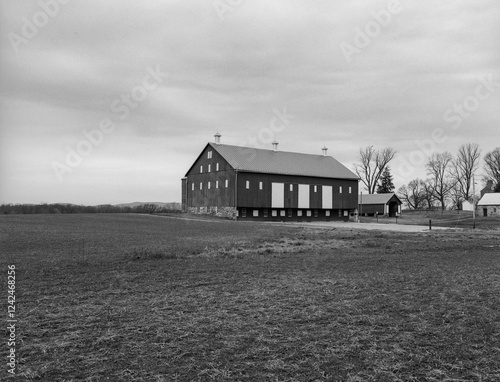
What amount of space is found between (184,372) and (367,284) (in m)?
6.79

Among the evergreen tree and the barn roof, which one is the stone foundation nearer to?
the barn roof

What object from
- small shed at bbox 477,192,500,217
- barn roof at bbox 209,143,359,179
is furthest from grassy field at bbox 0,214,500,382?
small shed at bbox 477,192,500,217

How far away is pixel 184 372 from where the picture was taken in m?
4.89

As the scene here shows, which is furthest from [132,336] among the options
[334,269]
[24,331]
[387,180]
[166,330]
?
[387,180]

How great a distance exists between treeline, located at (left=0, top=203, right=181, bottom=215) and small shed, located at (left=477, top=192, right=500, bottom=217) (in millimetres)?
59891

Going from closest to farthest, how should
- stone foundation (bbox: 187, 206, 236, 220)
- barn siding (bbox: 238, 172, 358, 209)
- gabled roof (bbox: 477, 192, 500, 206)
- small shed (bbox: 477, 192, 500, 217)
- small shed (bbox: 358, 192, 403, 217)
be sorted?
1. stone foundation (bbox: 187, 206, 236, 220)
2. barn siding (bbox: 238, 172, 358, 209)
3. small shed (bbox: 477, 192, 500, 217)
4. gabled roof (bbox: 477, 192, 500, 206)
5. small shed (bbox: 358, 192, 403, 217)

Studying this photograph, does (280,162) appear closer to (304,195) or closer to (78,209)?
(304,195)

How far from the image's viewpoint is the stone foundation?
55.6 metres

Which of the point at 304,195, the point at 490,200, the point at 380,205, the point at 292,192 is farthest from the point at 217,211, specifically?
the point at 490,200

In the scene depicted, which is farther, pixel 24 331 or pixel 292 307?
pixel 292 307

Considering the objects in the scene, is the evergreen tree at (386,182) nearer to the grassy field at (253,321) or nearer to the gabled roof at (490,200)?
the gabled roof at (490,200)

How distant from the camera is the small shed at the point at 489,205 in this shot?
289 feet

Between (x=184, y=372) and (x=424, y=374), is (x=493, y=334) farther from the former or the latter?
(x=184, y=372)

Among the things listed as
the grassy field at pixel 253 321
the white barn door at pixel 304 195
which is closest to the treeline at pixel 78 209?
the white barn door at pixel 304 195
